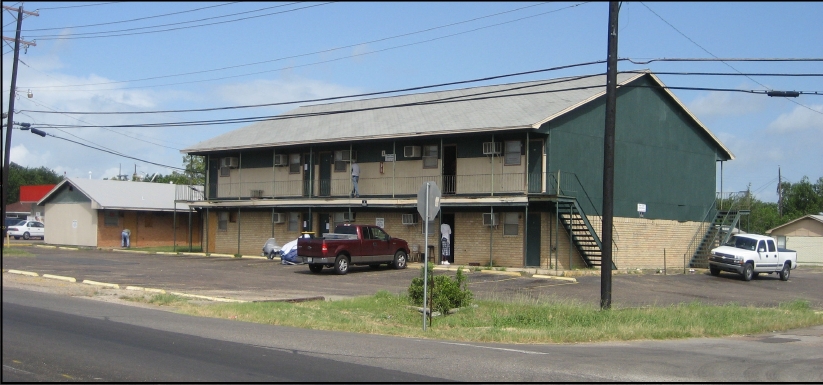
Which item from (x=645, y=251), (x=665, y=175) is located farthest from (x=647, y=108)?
(x=645, y=251)

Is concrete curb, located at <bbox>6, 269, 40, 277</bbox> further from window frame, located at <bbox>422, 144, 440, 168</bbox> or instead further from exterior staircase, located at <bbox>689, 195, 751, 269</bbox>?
exterior staircase, located at <bbox>689, 195, 751, 269</bbox>

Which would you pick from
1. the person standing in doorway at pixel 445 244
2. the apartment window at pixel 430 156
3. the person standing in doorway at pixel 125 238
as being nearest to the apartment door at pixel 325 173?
the apartment window at pixel 430 156

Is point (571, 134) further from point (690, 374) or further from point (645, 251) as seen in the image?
point (690, 374)

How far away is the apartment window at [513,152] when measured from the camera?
33562mm

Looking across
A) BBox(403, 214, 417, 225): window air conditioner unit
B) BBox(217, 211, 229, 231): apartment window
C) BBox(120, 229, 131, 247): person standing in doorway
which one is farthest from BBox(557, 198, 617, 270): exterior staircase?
BBox(120, 229, 131, 247): person standing in doorway

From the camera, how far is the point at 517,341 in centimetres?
1427

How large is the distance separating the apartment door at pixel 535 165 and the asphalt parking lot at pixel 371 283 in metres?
4.31

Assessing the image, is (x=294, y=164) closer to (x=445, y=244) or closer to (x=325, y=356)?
(x=445, y=244)

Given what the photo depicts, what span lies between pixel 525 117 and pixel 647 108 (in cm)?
804

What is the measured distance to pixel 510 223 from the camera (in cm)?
3384

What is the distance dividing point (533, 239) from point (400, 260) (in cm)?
571

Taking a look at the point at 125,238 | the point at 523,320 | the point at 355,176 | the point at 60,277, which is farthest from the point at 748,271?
the point at 125,238

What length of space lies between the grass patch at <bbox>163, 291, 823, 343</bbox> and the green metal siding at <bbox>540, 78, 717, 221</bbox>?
1540cm

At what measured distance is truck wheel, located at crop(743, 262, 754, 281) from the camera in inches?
1276
